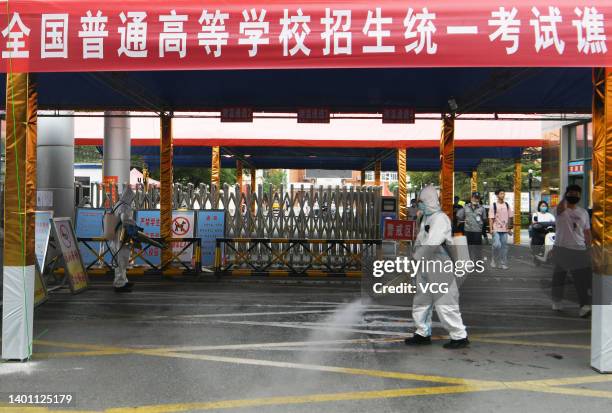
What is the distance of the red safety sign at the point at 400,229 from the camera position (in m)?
11.5

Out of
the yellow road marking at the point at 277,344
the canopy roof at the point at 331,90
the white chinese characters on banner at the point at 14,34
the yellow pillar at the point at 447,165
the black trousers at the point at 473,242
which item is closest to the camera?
the white chinese characters on banner at the point at 14,34

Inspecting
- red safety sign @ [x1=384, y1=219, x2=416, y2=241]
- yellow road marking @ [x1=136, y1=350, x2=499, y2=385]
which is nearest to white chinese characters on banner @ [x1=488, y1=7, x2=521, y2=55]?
yellow road marking @ [x1=136, y1=350, x2=499, y2=385]

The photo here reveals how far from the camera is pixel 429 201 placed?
658 cm

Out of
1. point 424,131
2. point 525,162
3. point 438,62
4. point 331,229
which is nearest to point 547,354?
point 438,62

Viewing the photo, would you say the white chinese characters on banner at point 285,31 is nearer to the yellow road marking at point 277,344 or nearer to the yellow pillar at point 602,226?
the yellow pillar at point 602,226

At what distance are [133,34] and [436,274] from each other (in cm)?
431

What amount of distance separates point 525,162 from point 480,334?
43.0 metres

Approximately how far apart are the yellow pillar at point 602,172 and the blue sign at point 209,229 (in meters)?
9.13

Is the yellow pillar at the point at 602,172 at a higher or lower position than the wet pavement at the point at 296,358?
Answer: higher

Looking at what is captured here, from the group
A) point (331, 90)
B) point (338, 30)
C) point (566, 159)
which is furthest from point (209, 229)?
point (566, 159)

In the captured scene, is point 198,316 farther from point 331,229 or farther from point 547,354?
point 331,229

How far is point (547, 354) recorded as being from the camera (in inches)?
255

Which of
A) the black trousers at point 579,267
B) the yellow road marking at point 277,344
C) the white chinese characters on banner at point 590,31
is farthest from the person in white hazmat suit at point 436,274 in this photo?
the black trousers at point 579,267

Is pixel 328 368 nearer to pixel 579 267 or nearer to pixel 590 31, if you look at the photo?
pixel 590 31
